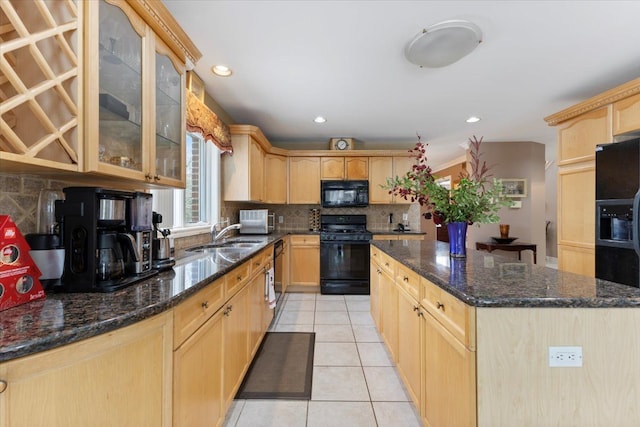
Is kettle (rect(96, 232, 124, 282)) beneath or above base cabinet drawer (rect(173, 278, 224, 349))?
above

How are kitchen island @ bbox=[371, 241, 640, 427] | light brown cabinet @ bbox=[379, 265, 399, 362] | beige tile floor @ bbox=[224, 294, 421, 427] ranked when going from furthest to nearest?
light brown cabinet @ bbox=[379, 265, 399, 362] → beige tile floor @ bbox=[224, 294, 421, 427] → kitchen island @ bbox=[371, 241, 640, 427]

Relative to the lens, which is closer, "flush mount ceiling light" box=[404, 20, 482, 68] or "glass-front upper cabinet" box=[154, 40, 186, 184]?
"glass-front upper cabinet" box=[154, 40, 186, 184]

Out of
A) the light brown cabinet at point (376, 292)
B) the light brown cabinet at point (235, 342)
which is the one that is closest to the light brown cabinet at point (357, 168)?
the light brown cabinet at point (376, 292)

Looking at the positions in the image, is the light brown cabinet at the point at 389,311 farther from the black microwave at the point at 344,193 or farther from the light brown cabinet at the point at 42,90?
the black microwave at the point at 344,193

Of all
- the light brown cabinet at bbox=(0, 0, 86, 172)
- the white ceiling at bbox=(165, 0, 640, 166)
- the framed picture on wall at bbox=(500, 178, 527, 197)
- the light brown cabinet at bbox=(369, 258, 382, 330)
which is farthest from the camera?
the framed picture on wall at bbox=(500, 178, 527, 197)

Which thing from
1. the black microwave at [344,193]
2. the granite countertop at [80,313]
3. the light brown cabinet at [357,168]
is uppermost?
the light brown cabinet at [357,168]

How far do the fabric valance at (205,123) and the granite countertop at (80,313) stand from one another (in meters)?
1.53

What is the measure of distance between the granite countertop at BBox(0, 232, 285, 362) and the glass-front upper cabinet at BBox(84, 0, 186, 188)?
0.48 m

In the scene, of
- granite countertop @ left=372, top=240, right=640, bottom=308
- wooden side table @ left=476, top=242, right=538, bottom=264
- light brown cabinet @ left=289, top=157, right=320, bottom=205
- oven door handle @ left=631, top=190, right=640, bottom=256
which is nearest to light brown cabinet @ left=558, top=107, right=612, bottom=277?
oven door handle @ left=631, top=190, right=640, bottom=256

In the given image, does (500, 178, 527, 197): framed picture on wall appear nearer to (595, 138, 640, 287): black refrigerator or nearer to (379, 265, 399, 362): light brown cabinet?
(595, 138, 640, 287): black refrigerator

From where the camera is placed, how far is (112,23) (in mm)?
1156

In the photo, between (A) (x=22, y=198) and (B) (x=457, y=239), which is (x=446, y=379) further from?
(A) (x=22, y=198)

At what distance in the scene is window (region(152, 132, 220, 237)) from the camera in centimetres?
240

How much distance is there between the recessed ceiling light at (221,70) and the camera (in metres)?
2.44
